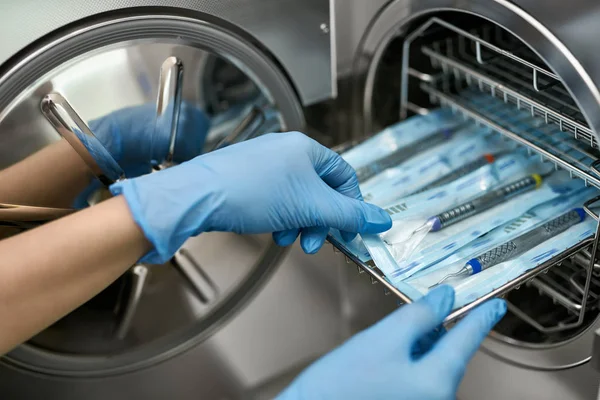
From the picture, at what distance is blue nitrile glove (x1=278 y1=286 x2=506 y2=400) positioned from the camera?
2.20 ft

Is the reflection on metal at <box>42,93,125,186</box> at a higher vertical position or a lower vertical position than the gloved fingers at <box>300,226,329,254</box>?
higher

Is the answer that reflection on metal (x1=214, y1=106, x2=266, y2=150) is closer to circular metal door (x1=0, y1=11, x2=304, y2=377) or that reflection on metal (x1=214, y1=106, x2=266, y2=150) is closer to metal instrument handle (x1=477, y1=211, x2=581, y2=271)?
circular metal door (x1=0, y1=11, x2=304, y2=377)

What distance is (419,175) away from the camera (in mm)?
967

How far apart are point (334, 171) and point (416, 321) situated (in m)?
0.25

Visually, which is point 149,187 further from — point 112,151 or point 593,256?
point 593,256

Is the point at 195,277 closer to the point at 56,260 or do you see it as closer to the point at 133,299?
the point at 133,299

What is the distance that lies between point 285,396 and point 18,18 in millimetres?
575

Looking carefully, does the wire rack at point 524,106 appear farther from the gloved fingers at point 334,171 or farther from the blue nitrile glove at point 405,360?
the gloved fingers at point 334,171

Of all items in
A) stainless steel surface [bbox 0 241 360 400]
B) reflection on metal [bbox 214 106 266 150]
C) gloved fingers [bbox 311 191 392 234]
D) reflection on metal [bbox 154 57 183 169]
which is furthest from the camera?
stainless steel surface [bbox 0 241 360 400]

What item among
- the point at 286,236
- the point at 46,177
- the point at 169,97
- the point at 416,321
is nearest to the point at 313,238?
the point at 286,236

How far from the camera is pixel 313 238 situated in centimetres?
83

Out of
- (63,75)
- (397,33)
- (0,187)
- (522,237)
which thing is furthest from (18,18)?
(522,237)

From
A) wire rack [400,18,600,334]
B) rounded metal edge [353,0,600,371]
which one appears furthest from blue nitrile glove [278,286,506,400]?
rounded metal edge [353,0,600,371]

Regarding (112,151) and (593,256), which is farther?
(112,151)
